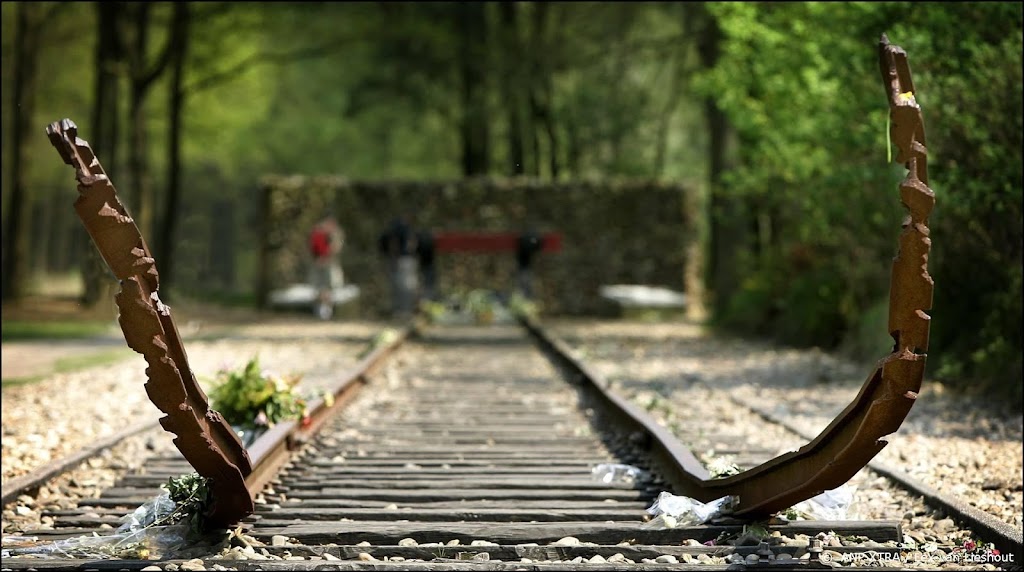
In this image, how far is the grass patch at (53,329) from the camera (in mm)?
16203

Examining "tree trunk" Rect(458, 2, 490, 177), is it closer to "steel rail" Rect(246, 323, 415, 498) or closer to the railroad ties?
"steel rail" Rect(246, 323, 415, 498)

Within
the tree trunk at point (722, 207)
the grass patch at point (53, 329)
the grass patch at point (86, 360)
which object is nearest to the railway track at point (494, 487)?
the grass patch at point (86, 360)

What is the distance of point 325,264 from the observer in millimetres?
22781

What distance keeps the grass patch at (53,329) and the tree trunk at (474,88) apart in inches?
443

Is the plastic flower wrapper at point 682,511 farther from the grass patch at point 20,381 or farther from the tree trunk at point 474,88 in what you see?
the tree trunk at point 474,88

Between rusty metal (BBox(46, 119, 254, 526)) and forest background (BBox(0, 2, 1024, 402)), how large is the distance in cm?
696

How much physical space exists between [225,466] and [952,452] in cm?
493

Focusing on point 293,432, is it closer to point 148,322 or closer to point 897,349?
point 148,322

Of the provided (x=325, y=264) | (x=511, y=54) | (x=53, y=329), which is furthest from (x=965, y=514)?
(x=511, y=54)

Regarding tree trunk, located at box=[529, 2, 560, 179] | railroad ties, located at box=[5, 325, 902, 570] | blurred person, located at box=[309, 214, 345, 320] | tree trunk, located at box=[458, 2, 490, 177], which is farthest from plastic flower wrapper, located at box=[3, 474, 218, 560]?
tree trunk, located at box=[458, 2, 490, 177]

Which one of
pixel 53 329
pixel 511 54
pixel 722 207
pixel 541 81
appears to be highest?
pixel 511 54

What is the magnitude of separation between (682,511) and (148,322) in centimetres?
237

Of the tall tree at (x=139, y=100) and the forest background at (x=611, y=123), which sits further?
the tall tree at (x=139, y=100)

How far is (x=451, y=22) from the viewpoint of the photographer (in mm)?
29078
